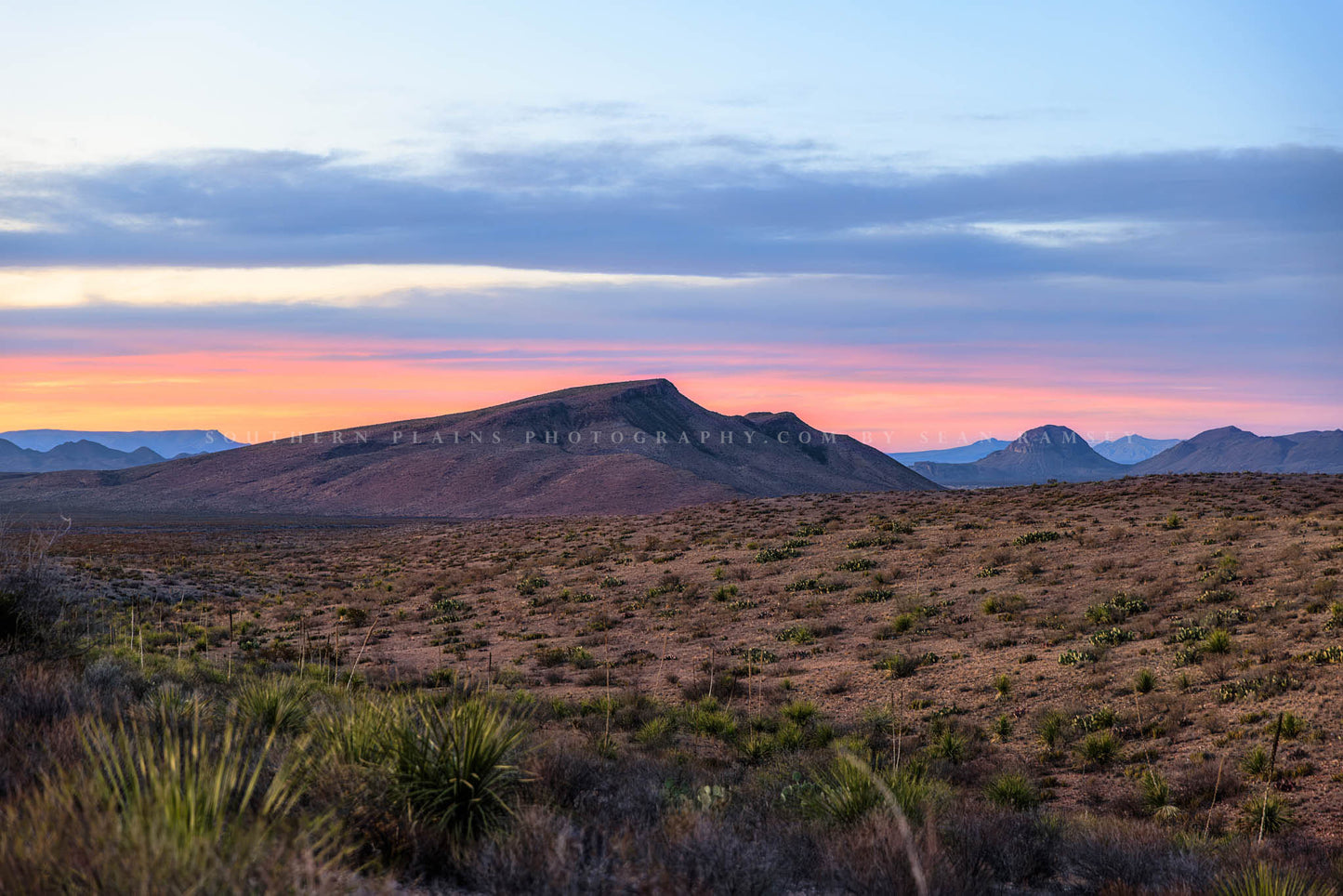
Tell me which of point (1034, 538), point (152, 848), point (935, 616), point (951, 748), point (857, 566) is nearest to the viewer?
point (152, 848)

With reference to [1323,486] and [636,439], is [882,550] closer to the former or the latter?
[1323,486]

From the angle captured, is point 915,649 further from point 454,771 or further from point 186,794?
point 186,794

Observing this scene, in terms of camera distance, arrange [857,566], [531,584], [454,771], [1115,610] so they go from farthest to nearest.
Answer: [531,584] → [857,566] → [1115,610] → [454,771]

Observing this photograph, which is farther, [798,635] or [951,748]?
[798,635]

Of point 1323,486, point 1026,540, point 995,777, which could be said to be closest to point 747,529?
point 1026,540

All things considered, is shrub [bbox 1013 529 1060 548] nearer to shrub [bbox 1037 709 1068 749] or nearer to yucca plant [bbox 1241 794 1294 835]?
shrub [bbox 1037 709 1068 749]

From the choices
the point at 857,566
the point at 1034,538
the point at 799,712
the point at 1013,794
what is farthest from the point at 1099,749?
the point at 1034,538

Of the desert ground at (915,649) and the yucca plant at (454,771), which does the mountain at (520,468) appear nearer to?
the desert ground at (915,649)

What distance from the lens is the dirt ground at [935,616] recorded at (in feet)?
43.8

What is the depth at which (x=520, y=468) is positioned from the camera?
144 metres

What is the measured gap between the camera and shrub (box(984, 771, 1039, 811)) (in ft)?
33.1

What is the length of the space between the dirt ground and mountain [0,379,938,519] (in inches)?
3240

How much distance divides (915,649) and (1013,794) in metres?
9.15

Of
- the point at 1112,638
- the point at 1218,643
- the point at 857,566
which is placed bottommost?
the point at 1112,638
